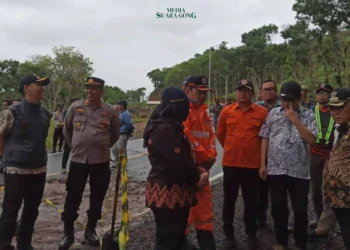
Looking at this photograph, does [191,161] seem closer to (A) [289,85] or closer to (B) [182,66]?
(A) [289,85]

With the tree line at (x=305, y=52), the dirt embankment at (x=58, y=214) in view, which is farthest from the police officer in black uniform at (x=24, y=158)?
the tree line at (x=305, y=52)

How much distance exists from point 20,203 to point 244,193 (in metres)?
2.46

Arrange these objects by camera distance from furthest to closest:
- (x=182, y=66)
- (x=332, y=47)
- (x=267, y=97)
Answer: (x=182, y=66), (x=332, y=47), (x=267, y=97)

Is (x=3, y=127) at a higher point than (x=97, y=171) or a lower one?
higher

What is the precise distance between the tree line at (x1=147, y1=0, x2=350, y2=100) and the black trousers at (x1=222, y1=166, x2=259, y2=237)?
2650cm

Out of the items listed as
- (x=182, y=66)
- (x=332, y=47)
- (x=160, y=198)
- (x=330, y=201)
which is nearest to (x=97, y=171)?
(x=160, y=198)

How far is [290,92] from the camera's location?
4.35 meters

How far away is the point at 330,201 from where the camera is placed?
3.42m

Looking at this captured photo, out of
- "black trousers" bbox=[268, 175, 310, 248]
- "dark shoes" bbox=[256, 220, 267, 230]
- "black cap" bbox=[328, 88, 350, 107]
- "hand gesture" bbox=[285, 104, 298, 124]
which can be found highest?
"black cap" bbox=[328, 88, 350, 107]

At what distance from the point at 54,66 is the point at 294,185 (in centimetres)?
4709

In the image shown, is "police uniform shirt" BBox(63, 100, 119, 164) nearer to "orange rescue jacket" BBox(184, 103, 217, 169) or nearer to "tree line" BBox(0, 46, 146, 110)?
"orange rescue jacket" BBox(184, 103, 217, 169)

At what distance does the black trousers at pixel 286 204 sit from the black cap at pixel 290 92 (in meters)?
0.84

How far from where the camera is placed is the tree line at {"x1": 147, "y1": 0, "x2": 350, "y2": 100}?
94.9ft

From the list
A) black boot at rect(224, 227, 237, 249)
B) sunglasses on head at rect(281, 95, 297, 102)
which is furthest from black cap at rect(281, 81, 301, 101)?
black boot at rect(224, 227, 237, 249)
